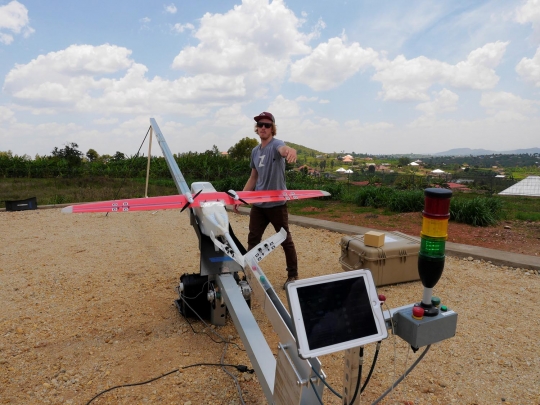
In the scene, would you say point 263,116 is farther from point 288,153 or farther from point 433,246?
point 433,246

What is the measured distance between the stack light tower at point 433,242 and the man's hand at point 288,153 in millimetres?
1750

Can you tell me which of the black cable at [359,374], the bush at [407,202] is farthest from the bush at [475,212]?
the black cable at [359,374]

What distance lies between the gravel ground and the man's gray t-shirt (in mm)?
1279

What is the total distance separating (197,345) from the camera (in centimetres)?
311

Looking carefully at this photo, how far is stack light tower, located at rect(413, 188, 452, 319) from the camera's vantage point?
1462 mm

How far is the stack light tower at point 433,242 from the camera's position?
1.46 m

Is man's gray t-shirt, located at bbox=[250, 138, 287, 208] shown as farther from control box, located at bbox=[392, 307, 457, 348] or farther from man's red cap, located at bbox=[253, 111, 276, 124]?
control box, located at bbox=[392, 307, 457, 348]

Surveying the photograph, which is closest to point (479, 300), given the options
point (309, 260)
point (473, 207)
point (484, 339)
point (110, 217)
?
point (484, 339)

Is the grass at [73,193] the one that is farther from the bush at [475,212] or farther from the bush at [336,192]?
the bush at [475,212]

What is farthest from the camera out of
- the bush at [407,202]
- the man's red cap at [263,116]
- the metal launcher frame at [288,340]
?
the bush at [407,202]

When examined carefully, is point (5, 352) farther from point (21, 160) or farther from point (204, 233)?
point (21, 160)

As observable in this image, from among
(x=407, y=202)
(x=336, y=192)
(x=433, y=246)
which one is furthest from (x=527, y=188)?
(x=433, y=246)

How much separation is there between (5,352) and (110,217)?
6.37 metres

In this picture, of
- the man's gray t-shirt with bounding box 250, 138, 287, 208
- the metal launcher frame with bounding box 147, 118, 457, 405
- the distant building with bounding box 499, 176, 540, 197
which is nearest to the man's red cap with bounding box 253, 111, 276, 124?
the man's gray t-shirt with bounding box 250, 138, 287, 208
